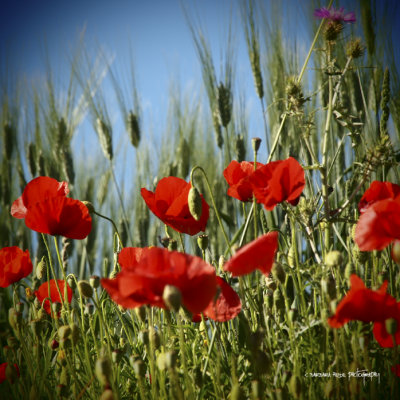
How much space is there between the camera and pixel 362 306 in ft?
1.91

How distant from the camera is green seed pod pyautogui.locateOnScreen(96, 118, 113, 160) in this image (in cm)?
171

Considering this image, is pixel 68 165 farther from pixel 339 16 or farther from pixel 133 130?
pixel 339 16

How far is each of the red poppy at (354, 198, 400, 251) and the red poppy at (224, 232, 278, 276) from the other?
11cm

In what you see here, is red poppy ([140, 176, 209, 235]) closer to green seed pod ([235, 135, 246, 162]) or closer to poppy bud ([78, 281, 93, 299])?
poppy bud ([78, 281, 93, 299])

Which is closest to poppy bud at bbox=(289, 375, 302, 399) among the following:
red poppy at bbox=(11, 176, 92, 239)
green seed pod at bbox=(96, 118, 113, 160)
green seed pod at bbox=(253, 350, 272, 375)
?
green seed pod at bbox=(253, 350, 272, 375)

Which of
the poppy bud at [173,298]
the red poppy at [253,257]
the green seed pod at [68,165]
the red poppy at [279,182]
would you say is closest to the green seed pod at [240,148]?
the green seed pod at [68,165]

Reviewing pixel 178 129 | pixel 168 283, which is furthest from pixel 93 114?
pixel 168 283

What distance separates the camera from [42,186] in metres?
0.82

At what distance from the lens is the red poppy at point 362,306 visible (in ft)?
1.88

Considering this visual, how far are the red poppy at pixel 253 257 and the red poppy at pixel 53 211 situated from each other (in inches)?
12.6

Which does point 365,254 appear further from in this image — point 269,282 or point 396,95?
point 396,95

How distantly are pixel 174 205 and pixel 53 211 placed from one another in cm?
18

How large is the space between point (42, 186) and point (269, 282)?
0.38 meters

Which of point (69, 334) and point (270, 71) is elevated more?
point (270, 71)
